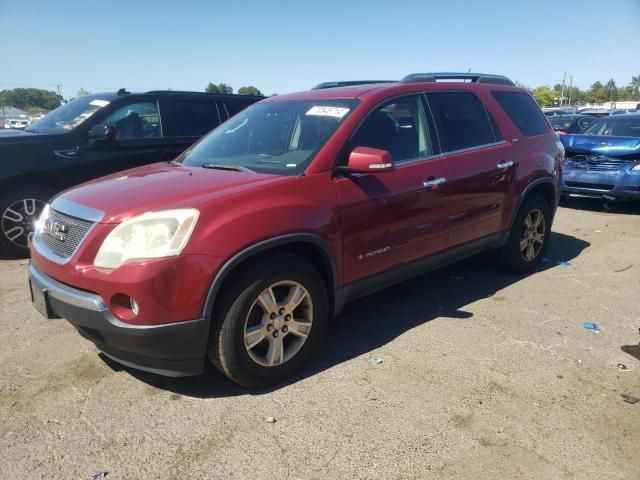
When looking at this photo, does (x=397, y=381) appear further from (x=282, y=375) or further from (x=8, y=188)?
(x=8, y=188)

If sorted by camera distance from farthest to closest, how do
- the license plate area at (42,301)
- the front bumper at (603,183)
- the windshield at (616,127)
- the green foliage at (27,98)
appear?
the green foliage at (27,98) → the windshield at (616,127) → the front bumper at (603,183) → the license plate area at (42,301)

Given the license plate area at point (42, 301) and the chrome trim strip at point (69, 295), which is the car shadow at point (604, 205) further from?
the license plate area at point (42, 301)

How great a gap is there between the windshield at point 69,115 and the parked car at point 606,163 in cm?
672

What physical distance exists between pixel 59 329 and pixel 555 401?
350 cm

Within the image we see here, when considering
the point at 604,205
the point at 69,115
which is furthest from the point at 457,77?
the point at 604,205

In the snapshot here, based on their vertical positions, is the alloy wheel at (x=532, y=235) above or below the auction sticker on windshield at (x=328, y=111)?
below

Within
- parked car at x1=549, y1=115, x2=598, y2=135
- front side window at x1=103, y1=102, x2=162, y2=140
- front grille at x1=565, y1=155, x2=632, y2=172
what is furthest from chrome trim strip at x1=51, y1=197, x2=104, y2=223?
parked car at x1=549, y1=115, x2=598, y2=135

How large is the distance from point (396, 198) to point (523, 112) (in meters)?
2.33

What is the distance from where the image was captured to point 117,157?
6055 millimetres

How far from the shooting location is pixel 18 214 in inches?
217

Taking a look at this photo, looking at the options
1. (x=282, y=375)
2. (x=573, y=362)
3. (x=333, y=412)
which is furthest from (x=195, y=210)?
(x=573, y=362)

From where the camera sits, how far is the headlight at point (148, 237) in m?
2.62

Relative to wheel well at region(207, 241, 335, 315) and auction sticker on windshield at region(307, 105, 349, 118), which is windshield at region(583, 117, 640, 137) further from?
wheel well at region(207, 241, 335, 315)

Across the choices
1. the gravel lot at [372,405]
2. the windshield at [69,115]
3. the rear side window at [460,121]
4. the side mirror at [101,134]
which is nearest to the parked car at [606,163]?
the rear side window at [460,121]
